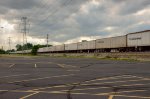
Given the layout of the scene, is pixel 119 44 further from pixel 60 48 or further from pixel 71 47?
pixel 60 48

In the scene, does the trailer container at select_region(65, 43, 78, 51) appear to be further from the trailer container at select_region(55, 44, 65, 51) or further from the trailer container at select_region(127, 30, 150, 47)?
the trailer container at select_region(127, 30, 150, 47)

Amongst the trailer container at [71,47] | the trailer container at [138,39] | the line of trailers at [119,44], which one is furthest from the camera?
the trailer container at [71,47]

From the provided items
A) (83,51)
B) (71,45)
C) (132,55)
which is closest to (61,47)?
(71,45)

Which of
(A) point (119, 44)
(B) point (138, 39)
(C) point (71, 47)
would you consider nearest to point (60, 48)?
(C) point (71, 47)

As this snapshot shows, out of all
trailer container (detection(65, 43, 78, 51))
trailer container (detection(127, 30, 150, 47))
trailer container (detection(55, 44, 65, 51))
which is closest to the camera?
trailer container (detection(127, 30, 150, 47))

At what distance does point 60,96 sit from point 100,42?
51.9 meters

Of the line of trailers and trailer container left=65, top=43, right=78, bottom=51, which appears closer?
the line of trailers

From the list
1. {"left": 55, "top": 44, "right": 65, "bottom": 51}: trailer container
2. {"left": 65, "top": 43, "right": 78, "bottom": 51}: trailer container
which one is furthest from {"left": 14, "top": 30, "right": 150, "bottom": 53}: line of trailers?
{"left": 55, "top": 44, "right": 65, "bottom": 51}: trailer container

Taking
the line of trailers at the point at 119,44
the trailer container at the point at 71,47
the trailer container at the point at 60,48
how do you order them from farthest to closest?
the trailer container at the point at 60,48, the trailer container at the point at 71,47, the line of trailers at the point at 119,44

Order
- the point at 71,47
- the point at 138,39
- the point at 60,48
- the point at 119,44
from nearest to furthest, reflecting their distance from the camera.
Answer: the point at 138,39 < the point at 119,44 < the point at 71,47 < the point at 60,48

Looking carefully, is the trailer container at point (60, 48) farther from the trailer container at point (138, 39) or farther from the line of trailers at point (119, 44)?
the trailer container at point (138, 39)

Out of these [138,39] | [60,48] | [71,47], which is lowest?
[60,48]

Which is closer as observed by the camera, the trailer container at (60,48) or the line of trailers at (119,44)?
the line of trailers at (119,44)

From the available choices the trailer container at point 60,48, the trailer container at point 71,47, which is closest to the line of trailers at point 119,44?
the trailer container at point 71,47
